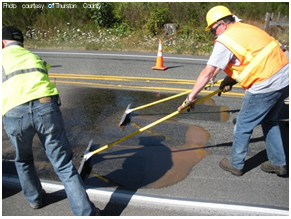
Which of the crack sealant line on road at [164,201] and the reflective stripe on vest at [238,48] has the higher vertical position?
the reflective stripe on vest at [238,48]

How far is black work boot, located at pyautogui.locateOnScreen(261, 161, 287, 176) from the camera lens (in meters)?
3.33

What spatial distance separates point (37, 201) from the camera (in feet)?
9.53

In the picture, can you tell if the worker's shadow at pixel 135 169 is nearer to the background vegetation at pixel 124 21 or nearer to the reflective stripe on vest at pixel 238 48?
the reflective stripe on vest at pixel 238 48

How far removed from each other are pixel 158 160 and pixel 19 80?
202 centimetres

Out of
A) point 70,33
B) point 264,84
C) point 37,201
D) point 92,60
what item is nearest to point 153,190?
point 37,201

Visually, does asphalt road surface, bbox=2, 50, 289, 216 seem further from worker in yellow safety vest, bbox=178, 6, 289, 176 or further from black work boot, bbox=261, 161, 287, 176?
worker in yellow safety vest, bbox=178, 6, 289, 176

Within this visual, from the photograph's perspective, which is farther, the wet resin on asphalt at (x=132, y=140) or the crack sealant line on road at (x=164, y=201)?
the wet resin on asphalt at (x=132, y=140)

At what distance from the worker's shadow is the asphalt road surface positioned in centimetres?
1

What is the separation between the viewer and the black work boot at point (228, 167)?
337cm

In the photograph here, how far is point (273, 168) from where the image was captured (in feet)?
11.1

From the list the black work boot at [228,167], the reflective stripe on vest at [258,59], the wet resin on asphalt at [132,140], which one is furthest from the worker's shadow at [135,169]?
the reflective stripe on vest at [258,59]

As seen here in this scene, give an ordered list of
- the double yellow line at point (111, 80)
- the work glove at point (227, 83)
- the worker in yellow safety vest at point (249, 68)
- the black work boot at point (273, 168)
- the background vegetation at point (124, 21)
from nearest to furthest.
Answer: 1. the worker in yellow safety vest at point (249, 68)
2. the black work boot at point (273, 168)
3. the work glove at point (227, 83)
4. the double yellow line at point (111, 80)
5. the background vegetation at point (124, 21)

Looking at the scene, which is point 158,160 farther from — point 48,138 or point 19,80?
point 19,80

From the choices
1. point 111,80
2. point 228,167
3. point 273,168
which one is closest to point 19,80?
point 228,167
